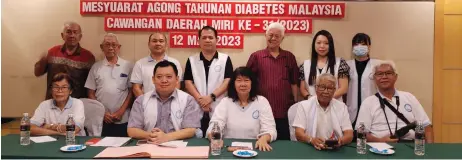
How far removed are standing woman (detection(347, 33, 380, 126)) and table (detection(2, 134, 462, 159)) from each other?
1367 mm

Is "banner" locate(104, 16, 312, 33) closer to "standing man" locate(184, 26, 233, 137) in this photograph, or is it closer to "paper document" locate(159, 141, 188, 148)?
"standing man" locate(184, 26, 233, 137)

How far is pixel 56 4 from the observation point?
14.4 feet

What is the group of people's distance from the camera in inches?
118

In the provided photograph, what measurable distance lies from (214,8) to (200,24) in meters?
0.24

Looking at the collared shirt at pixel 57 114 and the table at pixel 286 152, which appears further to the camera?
the collared shirt at pixel 57 114

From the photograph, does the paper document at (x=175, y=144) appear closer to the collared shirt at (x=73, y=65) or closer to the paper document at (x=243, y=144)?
the paper document at (x=243, y=144)

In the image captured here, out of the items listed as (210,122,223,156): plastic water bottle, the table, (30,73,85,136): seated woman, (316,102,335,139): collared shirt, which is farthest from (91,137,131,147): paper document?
(316,102,335,139): collared shirt

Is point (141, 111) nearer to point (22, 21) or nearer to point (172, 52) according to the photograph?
point (172, 52)

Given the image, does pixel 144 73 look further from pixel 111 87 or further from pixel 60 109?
pixel 60 109

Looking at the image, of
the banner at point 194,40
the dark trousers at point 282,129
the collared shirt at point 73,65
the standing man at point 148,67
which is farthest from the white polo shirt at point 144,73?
the dark trousers at point 282,129

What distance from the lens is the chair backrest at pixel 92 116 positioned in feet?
11.1

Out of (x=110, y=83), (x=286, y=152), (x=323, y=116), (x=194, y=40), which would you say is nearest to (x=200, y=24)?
(x=194, y=40)

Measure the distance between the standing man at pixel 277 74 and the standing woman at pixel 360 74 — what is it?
1.96 ft

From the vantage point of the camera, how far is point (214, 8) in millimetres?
4332
